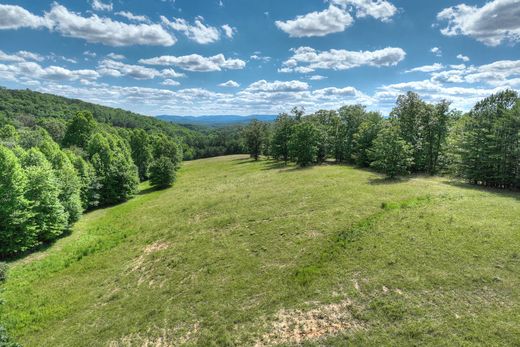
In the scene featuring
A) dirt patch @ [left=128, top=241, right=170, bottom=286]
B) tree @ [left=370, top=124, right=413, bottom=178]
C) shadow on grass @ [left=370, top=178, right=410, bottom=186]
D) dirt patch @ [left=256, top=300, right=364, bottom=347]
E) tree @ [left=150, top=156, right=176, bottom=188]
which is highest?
tree @ [left=370, top=124, right=413, bottom=178]

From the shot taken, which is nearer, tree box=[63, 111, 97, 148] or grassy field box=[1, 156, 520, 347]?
grassy field box=[1, 156, 520, 347]

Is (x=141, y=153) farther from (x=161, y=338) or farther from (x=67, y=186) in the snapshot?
(x=161, y=338)

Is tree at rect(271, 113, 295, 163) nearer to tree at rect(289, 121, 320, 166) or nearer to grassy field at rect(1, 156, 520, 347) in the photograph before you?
tree at rect(289, 121, 320, 166)

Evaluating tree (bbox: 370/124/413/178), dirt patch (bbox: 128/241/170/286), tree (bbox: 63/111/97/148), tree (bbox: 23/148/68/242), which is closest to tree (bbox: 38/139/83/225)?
tree (bbox: 23/148/68/242)

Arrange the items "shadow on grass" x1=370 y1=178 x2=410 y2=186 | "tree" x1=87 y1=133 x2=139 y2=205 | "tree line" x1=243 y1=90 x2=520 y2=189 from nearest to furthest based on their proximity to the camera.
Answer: "tree line" x1=243 y1=90 x2=520 y2=189, "shadow on grass" x1=370 y1=178 x2=410 y2=186, "tree" x1=87 y1=133 x2=139 y2=205

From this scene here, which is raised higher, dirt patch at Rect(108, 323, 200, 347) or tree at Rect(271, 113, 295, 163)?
tree at Rect(271, 113, 295, 163)

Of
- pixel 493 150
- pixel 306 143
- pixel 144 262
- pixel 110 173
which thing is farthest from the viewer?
pixel 306 143

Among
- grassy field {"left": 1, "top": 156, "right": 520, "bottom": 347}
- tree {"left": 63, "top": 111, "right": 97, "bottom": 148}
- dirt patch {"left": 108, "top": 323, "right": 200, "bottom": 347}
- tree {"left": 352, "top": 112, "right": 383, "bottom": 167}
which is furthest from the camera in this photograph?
tree {"left": 63, "top": 111, "right": 97, "bottom": 148}

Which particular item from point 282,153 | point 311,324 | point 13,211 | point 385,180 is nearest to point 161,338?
point 311,324
